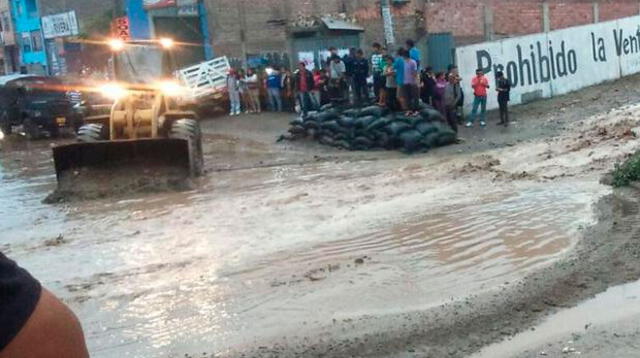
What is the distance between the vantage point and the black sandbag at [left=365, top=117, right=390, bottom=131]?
50.9ft

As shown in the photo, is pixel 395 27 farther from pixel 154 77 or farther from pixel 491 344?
pixel 491 344

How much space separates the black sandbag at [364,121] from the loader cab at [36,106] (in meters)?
12.3

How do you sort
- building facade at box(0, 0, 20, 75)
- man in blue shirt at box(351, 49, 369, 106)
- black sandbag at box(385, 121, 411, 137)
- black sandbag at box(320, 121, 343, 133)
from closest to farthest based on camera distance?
black sandbag at box(385, 121, 411, 137) → black sandbag at box(320, 121, 343, 133) → man in blue shirt at box(351, 49, 369, 106) → building facade at box(0, 0, 20, 75)

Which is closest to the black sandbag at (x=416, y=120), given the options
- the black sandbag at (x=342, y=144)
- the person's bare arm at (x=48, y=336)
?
the black sandbag at (x=342, y=144)

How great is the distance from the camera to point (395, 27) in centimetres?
2734

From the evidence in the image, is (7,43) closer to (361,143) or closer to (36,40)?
(36,40)

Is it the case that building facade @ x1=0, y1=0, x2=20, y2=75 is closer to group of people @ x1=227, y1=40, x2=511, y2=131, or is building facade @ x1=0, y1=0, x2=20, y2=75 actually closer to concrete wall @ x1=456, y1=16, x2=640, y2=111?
group of people @ x1=227, y1=40, x2=511, y2=131

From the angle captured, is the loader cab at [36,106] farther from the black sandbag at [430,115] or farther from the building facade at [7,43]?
the building facade at [7,43]

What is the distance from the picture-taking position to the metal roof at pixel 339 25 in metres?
25.7

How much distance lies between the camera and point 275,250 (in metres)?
7.86

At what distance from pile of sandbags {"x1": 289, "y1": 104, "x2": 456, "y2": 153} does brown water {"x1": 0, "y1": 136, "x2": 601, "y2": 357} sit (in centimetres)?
246

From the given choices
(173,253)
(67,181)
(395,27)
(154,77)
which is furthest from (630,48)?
(173,253)

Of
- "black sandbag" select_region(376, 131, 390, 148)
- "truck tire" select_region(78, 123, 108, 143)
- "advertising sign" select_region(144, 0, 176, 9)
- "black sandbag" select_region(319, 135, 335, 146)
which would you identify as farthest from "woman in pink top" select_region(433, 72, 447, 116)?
"advertising sign" select_region(144, 0, 176, 9)

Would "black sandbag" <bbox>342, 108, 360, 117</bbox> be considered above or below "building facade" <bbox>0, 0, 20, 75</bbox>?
below
